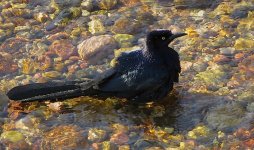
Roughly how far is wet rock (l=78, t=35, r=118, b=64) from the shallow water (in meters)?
0.01

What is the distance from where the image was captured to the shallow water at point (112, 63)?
5.52 meters

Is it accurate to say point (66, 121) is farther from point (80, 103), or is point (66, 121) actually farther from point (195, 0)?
point (195, 0)

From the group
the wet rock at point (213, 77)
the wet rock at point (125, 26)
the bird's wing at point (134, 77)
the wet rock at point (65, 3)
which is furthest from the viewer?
the wet rock at point (65, 3)

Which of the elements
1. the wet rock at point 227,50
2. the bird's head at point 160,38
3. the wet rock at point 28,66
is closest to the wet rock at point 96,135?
the bird's head at point 160,38

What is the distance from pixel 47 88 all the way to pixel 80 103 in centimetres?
43

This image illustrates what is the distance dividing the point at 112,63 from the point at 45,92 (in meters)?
1.15

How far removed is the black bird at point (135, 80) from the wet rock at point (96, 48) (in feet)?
3.21

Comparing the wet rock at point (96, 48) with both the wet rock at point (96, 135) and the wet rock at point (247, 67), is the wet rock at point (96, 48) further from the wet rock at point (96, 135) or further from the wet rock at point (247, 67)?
the wet rock at point (247, 67)

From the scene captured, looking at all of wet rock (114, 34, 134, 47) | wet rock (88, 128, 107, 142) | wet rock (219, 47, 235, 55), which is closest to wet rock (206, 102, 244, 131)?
wet rock (219, 47, 235, 55)

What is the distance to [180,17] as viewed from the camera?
745cm

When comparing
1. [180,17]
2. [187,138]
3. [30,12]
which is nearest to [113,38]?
[180,17]

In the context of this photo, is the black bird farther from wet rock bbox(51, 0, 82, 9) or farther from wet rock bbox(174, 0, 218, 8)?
wet rock bbox(51, 0, 82, 9)

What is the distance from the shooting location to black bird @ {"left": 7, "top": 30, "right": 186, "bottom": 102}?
5.71 metres

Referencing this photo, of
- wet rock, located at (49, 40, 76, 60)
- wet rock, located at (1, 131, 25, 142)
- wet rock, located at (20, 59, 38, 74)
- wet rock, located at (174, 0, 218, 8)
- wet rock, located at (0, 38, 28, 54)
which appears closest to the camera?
wet rock, located at (1, 131, 25, 142)
